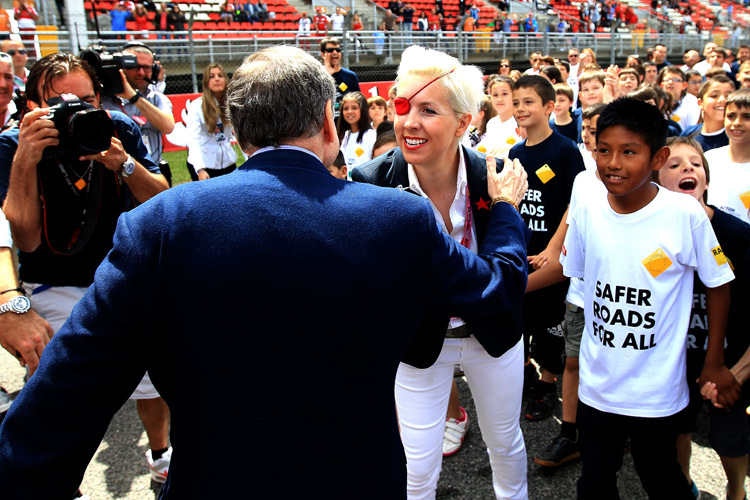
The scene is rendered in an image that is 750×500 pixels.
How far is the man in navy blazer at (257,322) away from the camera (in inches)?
45.3

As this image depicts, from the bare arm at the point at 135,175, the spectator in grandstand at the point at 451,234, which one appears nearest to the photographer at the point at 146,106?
the bare arm at the point at 135,175

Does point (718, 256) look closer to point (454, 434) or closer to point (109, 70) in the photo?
point (454, 434)

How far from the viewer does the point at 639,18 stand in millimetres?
29156

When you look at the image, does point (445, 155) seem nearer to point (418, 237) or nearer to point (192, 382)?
point (418, 237)

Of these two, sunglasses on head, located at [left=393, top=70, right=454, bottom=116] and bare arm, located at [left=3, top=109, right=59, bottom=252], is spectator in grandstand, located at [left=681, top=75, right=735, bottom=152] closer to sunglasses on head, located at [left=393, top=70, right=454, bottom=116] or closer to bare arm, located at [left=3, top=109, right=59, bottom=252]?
sunglasses on head, located at [left=393, top=70, right=454, bottom=116]

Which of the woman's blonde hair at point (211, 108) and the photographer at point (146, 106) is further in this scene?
the woman's blonde hair at point (211, 108)

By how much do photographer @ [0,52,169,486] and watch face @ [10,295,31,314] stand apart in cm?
51

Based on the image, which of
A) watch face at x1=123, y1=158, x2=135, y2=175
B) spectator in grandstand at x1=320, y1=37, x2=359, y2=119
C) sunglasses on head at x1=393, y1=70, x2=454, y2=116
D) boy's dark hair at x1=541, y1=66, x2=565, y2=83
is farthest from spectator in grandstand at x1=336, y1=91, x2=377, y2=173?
sunglasses on head at x1=393, y1=70, x2=454, y2=116

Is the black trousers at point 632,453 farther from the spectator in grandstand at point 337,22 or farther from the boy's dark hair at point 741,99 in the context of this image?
the spectator in grandstand at point 337,22

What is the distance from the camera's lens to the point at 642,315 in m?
2.19

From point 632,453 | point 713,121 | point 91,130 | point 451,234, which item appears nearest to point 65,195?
A: point 91,130

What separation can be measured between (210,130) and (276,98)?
14.9 feet

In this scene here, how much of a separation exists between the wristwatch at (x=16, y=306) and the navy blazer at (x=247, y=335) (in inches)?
34.7

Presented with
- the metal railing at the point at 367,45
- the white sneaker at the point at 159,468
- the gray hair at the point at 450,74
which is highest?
the metal railing at the point at 367,45
